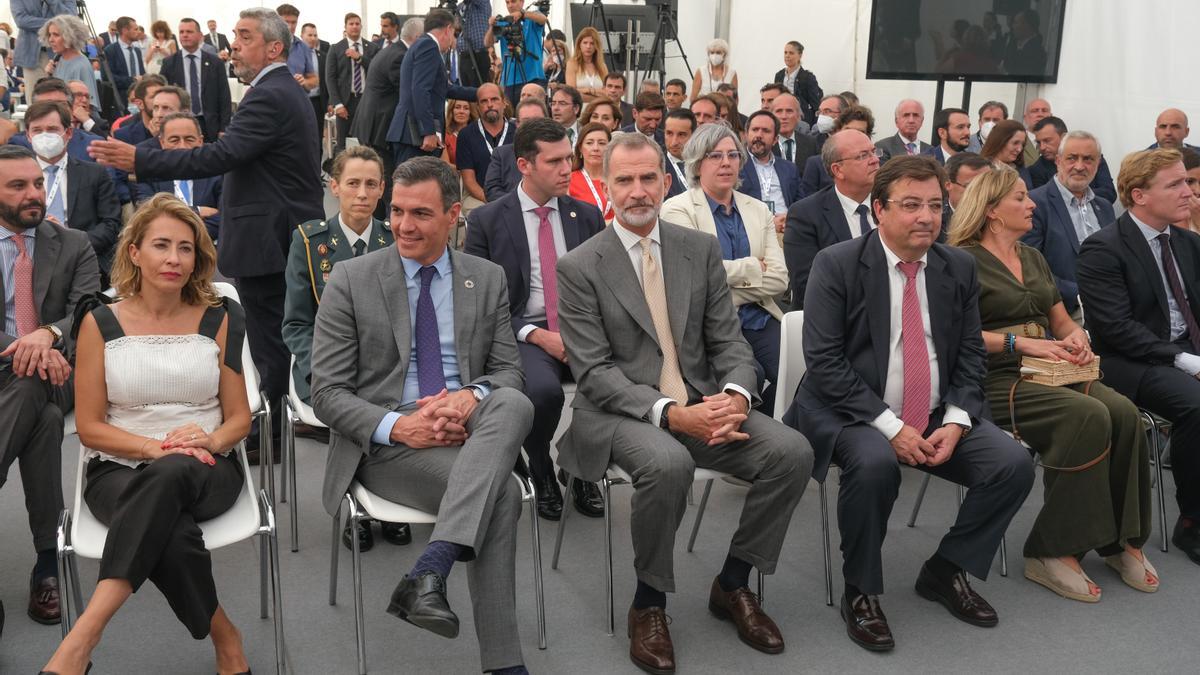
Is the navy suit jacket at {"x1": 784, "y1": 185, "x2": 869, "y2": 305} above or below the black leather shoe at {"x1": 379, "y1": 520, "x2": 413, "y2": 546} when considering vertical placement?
above

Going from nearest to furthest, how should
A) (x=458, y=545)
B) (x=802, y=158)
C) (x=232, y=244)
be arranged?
1. (x=458, y=545)
2. (x=232, y=244)
3. (x=802, y=158)

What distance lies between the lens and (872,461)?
10.2ft

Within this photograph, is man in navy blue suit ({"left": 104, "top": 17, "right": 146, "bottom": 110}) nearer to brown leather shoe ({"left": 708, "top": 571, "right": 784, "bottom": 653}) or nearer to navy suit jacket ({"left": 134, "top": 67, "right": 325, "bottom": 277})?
navy suit jacket ({"left": 134, "top": 67, "right": 325, "bottom": 277})

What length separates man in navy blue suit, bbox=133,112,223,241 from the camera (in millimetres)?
5375

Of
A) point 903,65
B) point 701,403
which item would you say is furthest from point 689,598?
point 903,65

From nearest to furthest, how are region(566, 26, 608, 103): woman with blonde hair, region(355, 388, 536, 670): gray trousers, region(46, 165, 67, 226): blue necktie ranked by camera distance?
region(355, 388, 536, 670): gray trousers → region(46, 165, 67, 226): blue necktie → region(566, 26, 608, 103): woman with blonde hair

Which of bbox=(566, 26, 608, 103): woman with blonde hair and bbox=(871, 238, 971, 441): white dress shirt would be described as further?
bbox=(566, 26, 608, 103): woman with blonde hair

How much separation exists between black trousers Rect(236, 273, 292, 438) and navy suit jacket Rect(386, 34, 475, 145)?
318 cm

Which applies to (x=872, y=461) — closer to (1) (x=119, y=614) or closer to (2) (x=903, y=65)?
(1) (x=119, y=614)

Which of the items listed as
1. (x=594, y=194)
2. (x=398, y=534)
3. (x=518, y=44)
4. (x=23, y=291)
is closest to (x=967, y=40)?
(x=518, y=44)

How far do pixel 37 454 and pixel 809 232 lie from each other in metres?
2.91

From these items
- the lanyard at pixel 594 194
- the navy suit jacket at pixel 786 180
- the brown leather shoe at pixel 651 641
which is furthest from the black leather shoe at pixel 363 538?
the navy suit jacket at pixel 786 180

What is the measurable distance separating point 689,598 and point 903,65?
6.82 m

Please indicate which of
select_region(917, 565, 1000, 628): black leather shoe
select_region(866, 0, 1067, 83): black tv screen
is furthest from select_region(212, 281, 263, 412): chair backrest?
select_region(866, 0, 1067, 83): black tv screen
